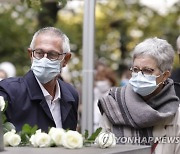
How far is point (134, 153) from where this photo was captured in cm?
369

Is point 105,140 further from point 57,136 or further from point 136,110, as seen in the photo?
point 136,110

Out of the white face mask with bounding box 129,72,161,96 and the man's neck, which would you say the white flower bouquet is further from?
the man's neck

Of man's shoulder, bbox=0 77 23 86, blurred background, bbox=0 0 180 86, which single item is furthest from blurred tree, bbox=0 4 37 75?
man's shoulder, bbox=0 77 23 86

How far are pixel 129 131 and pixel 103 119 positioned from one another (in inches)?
8.1

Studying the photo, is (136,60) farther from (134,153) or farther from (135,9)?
(135,9)

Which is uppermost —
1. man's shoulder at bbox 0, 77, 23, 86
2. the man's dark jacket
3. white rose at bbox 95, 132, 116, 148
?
man's shoulder at bbox 0, 77, 23, 86

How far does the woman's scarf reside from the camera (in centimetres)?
489

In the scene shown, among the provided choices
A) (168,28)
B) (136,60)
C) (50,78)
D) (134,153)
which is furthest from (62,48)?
(168,28)

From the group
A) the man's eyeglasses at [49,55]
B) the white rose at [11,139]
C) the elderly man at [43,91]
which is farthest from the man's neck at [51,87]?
the white rose at [11,139]

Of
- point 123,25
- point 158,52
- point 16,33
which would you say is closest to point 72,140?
point 158,52

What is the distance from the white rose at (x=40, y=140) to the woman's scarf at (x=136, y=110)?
3.98 ft

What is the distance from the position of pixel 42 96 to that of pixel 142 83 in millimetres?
693

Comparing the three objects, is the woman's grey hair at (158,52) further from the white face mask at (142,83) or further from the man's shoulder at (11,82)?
the man's shoulder at (11,82)

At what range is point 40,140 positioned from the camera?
3730mm
